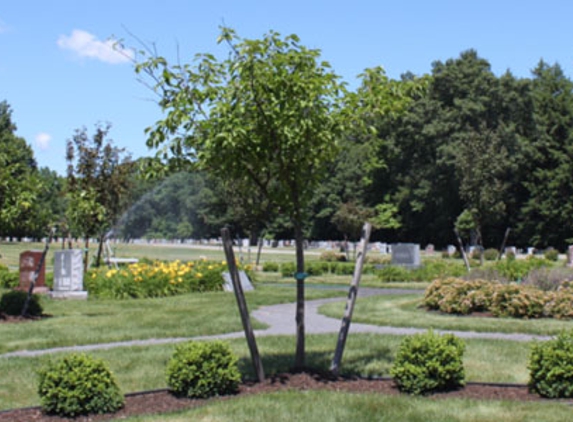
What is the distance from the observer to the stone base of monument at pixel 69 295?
63.9 feet

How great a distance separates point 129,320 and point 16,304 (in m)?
2.61

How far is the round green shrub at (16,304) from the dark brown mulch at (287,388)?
8493 mm

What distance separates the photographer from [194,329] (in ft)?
42.2

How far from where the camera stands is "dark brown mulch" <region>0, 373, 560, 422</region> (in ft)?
22.7

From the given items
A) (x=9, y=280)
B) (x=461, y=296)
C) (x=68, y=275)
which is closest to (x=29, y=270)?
(x=9, y=280)

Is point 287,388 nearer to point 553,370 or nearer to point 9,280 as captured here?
point 553,370

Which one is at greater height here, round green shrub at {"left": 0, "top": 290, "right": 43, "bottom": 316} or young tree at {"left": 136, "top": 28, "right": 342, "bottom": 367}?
young tree at {"left": 136, "top": 28, "right": 342, "bottom": 367}

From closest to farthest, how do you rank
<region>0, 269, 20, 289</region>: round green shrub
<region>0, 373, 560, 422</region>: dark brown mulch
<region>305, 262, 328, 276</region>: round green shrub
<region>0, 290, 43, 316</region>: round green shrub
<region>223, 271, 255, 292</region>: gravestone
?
<region>0, 373, 560, 422</region>: dark brown mulch < <region>0, 290, 43, 316</region>: round green shrub < <region>223, 271, 255, 292</region>: gravestone < <region>0, 269, 20, 289</region>: round green shrub < <region>305, 262, 328, 276</region>: round green shrub

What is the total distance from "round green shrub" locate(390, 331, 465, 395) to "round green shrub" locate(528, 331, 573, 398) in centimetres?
73

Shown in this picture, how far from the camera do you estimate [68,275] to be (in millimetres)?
19562

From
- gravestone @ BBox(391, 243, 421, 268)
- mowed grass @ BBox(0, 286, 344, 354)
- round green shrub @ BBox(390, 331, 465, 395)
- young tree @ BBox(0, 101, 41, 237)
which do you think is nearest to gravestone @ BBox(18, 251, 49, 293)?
mowed grass @ BBox(0, 286, 344, 354)

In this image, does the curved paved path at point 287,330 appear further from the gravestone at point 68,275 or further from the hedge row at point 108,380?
the gravestone at point 68,275

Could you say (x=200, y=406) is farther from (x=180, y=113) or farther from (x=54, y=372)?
(x=180, y=113)

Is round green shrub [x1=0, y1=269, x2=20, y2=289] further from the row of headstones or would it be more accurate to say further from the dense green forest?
the dense green forest
